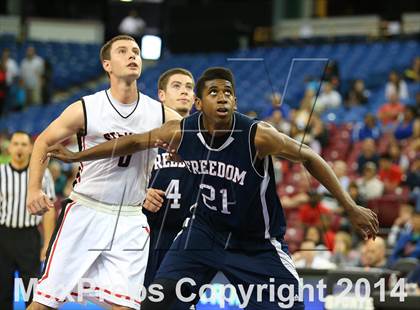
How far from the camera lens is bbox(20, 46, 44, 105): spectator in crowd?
20.5 metres

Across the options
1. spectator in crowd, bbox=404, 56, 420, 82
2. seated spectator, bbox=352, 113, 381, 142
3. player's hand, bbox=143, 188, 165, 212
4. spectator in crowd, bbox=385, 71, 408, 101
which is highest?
spectator in crowd, bbox=404, 56, 420, 82

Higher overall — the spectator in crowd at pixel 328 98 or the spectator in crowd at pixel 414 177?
the spectator in crowd at pixel 328 98

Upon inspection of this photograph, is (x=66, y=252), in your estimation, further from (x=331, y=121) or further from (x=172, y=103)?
(x=331, y=121)

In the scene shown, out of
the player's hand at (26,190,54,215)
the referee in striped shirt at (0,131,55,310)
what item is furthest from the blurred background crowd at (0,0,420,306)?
the referee in striped shirt at (0,131,55,310)

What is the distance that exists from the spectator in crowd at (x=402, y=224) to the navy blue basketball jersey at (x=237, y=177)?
5139 mm

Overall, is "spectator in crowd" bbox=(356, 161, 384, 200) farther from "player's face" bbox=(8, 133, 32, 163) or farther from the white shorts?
the white shorts

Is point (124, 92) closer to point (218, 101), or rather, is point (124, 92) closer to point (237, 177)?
point (218, 101)

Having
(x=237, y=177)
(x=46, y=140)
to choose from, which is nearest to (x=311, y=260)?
(x=237, y=177)

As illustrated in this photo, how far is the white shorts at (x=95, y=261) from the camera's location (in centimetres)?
646

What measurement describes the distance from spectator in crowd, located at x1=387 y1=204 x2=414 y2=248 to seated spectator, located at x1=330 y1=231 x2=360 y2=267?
0.61 metres

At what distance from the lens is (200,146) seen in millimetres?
6375

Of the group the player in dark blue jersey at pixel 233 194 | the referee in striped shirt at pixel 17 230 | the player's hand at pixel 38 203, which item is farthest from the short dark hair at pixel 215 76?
the referee in striped shirt at pixel 17 230

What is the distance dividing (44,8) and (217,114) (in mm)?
22763

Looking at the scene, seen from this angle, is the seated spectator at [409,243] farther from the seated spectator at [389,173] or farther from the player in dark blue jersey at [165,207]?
→ the player in dark blue jersey at [165,207]
